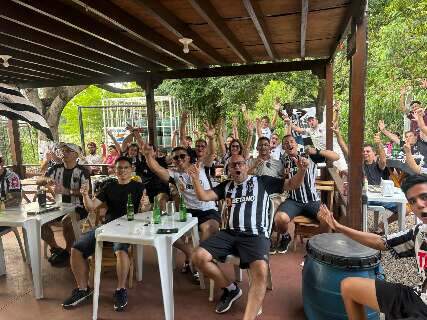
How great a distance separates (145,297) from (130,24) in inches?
110

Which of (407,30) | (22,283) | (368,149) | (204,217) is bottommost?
(22,283)

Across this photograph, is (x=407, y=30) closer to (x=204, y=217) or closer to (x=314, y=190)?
(x=314, y=190)

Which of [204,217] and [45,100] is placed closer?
[204,217]

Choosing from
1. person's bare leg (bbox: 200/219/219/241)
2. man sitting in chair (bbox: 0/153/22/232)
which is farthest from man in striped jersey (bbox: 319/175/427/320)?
man sitting in chair (bbox: 0/153/22/232)

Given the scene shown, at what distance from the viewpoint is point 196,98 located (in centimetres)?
1299

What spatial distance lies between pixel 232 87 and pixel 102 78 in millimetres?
5317

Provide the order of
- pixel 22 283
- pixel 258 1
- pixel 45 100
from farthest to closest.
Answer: pixel 45 100 → pixel 22 283 → pixel 258 1

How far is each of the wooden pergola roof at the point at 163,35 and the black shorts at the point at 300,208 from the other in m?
2.13

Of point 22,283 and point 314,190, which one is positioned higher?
point 314,190

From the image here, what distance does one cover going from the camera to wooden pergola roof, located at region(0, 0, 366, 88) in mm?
3154

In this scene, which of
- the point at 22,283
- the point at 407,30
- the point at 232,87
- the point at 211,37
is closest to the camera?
the point at 22,283

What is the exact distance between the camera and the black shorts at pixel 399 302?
6.18 ft

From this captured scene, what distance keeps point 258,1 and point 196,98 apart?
997 cm

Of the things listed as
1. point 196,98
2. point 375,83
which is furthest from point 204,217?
point 196,98
